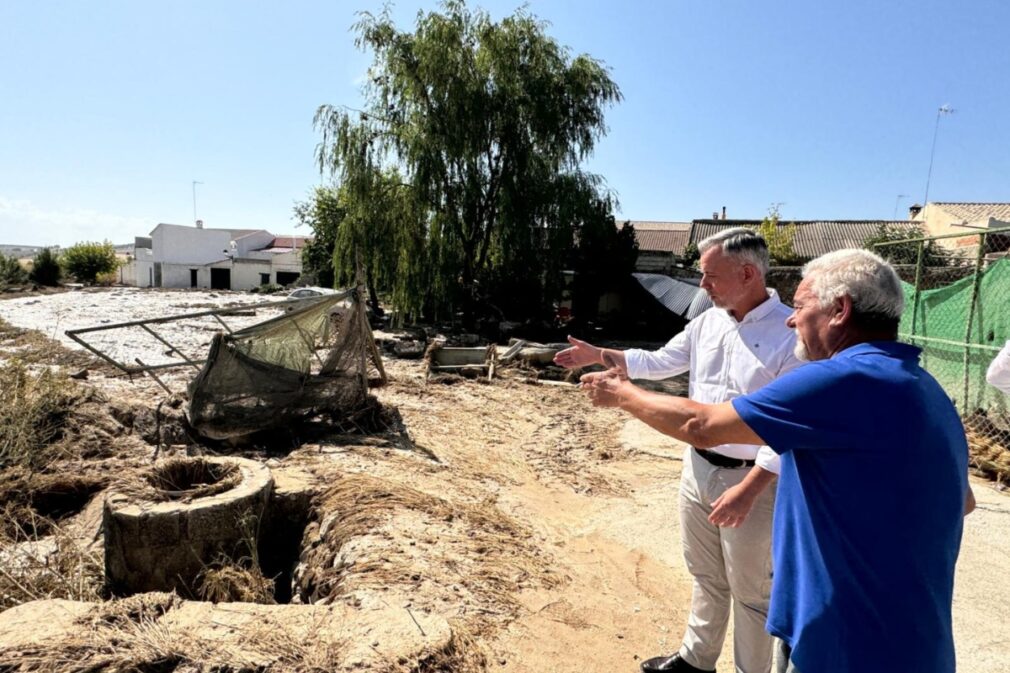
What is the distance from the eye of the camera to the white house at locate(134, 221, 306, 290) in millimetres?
41469

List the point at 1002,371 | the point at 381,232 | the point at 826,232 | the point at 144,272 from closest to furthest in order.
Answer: the point at 1002,371, the point at 381,232, the point at 826,232, the point at 144,272

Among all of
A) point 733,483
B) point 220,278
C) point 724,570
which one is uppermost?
point 220,278

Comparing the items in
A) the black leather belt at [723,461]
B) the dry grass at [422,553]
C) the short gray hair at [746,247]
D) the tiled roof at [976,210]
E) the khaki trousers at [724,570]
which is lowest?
the dry grass at [422,553]

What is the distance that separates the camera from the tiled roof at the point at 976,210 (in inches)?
921

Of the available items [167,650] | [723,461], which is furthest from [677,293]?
[167,650]

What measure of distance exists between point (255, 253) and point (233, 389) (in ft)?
150

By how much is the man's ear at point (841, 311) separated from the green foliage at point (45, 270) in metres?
41.8

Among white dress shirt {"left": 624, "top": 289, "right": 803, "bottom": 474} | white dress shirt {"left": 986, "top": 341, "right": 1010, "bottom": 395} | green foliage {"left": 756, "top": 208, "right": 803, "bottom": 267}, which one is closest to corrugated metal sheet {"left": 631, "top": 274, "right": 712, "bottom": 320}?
green foliage {"left": 756, "top": 208, "right": 803, "bottom": 267}

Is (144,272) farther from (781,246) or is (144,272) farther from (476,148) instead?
(781,246)

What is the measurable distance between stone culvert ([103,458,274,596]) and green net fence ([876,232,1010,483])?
5897 mm

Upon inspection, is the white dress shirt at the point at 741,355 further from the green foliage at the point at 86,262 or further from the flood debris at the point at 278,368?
the green foliage at the point at 86,262

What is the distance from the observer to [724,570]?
236cm

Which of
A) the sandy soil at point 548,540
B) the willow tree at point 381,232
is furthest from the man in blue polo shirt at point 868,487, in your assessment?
the willow tree at point 381,232

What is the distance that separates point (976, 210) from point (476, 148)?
73.0ft
